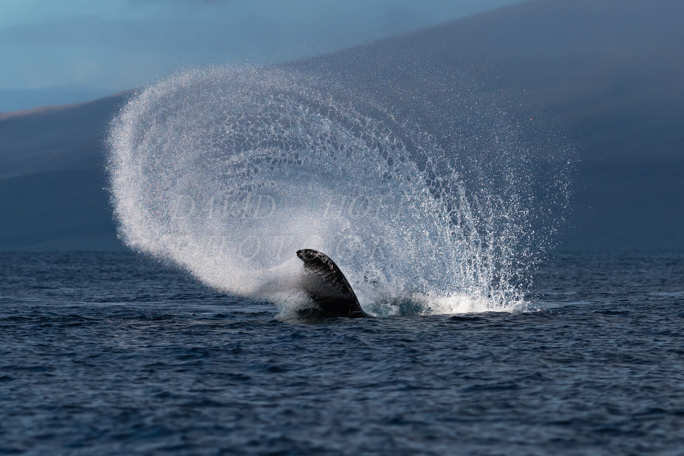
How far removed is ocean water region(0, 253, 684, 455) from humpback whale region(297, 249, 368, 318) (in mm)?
1142

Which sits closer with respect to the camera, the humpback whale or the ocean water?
the ocean water

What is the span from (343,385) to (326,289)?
12.0 m

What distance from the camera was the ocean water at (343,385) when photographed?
13.1 metres

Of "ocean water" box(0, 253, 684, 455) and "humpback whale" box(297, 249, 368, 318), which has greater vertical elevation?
"humpback whale" box(297, 249, 368, 318)

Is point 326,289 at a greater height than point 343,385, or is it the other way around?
point 326,289

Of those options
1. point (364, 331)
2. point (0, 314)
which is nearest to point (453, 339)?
point (364, 331)

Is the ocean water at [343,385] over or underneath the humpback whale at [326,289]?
underneath

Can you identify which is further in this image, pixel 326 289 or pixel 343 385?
→ pixel 326 289

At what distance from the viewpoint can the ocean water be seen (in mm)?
13133

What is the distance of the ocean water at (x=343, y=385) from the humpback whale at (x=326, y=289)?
1142 mm

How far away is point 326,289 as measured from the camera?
1158 inches

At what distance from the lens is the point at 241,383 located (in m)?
17.9

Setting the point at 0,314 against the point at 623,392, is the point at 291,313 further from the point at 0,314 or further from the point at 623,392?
the point at 623,392

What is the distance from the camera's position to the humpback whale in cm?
2809
